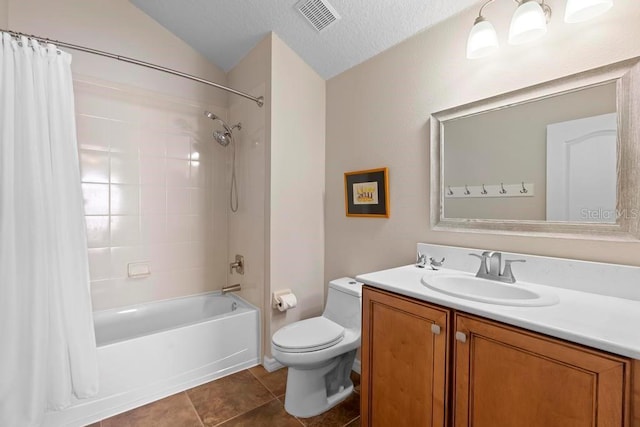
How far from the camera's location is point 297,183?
7.14ft

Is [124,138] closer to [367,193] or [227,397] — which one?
[367,193]

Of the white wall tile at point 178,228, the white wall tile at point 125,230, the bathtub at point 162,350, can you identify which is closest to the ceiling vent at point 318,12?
the white wall tile at point 178,228

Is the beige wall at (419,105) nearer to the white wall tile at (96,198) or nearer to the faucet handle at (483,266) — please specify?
the faucet handle at (483,266)

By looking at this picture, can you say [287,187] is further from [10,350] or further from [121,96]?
[10,350]

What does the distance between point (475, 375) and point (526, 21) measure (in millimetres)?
1380

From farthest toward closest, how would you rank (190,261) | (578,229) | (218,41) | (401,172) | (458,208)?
(190,261), (218,41), (401,172), (458,208), (578,229)

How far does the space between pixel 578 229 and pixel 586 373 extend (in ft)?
2.16

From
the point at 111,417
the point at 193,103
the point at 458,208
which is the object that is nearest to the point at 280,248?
the point at 458,208

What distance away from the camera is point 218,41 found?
2.27m

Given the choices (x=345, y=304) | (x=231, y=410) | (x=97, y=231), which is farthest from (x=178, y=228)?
(x=345, y=304)

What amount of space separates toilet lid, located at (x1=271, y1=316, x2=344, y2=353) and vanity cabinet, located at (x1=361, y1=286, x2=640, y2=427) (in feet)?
1.08

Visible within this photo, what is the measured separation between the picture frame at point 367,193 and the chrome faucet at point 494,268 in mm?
677

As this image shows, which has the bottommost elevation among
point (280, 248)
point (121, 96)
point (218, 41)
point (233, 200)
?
point (280, 248)

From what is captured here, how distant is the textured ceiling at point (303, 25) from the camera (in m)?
1.61
